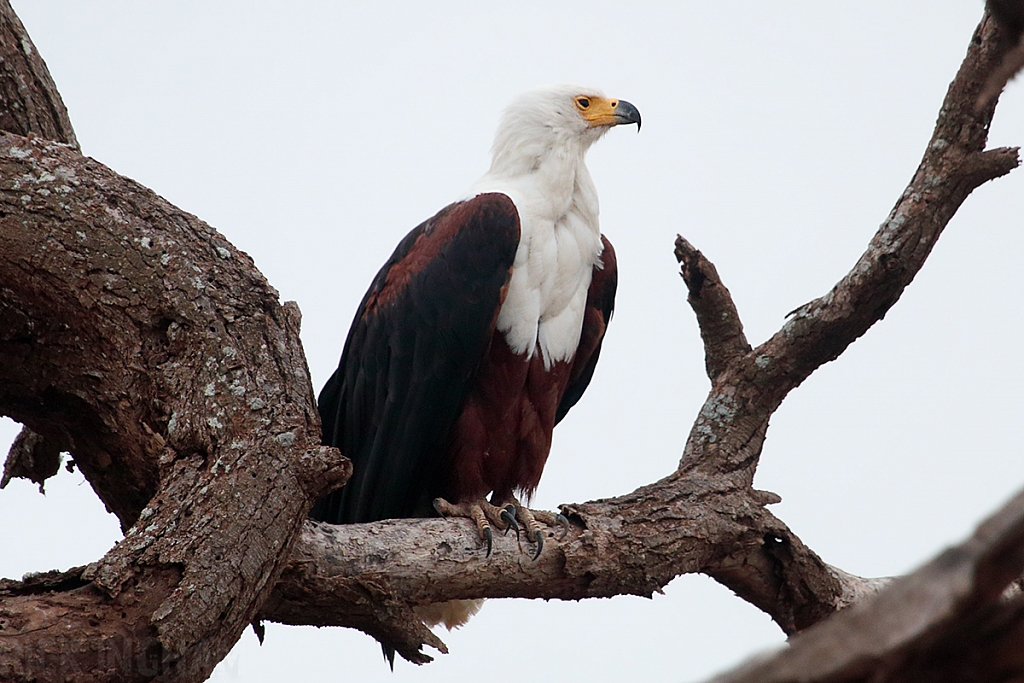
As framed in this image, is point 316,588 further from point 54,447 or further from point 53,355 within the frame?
point 54,447

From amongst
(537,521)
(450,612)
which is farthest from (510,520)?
(450,612)

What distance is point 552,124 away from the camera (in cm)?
550

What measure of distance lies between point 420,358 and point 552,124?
5.14 feet

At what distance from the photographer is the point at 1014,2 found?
0.90 metres

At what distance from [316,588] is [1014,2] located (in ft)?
9.44

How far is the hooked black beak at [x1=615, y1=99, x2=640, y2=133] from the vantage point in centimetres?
562

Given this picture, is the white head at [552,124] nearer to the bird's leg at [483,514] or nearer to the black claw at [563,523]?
the bird's leg at [483,514]

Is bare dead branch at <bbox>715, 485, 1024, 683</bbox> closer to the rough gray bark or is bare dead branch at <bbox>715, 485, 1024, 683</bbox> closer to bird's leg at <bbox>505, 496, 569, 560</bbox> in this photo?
the rough gray bark

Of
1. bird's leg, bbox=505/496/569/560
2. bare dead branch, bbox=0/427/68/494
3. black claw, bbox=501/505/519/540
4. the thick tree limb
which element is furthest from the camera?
bare dead branch, bbox=0/427/68/494

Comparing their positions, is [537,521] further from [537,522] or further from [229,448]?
[229,448]

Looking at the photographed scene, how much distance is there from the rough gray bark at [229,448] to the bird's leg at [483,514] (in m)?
0.10

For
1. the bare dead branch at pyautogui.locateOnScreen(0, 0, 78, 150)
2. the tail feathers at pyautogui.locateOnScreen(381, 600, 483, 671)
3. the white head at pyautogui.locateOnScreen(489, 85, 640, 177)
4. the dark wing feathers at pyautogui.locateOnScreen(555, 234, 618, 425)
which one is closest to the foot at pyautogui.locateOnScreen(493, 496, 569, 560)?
the tail feathers at pyautogui.locateOnScreen(381, 600, 483, 671)

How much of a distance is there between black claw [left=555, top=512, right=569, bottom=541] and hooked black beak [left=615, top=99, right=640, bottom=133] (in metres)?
2.39

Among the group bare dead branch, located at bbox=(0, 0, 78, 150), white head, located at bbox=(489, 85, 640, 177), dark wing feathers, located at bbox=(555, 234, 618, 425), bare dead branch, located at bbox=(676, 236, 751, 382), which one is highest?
white head, located at bbox=(489, 85, 640, 177)
